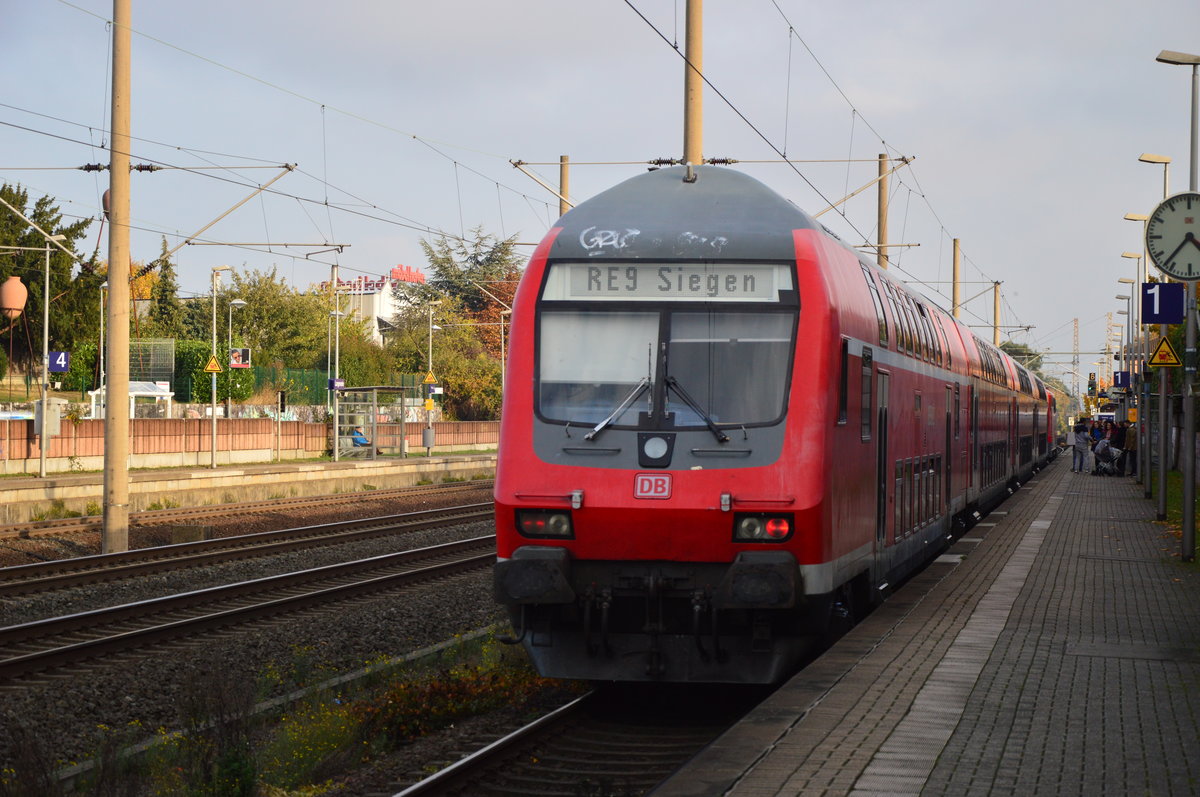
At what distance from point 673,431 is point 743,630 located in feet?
4.40

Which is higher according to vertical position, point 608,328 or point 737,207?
point 737,207

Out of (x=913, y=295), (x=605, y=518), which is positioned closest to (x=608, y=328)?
(x=605, y=518)

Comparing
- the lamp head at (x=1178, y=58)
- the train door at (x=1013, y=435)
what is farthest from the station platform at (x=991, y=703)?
the train door at (x=1013, y=435)

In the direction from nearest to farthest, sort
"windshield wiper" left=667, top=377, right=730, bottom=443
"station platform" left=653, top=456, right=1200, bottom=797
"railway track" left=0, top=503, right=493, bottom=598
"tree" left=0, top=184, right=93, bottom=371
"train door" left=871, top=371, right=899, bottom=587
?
"station platform" left=653, top=456, right=1200, bottom=797, "windshield wiper" left=667, top=377, right=730, bottom=443, "train door" left=871, top=371, right=899, bottom=587, "railway track" left=0, top=503, right=493, bottom=598, "tree" left=0, top=184, right=93, bottom=371

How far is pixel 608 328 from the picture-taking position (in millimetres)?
9406

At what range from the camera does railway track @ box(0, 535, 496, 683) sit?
11719 mm

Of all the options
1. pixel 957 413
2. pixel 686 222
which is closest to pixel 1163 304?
pixel 957 413

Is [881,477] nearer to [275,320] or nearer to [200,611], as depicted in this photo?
[200,611]

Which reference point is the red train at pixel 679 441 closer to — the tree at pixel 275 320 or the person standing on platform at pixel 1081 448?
the person standing on platform at pixel 1081 448

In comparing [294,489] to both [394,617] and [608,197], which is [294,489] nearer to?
[394,617]

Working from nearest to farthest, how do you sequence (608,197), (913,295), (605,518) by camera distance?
1. (605,518)
2. (608,197)
3. (913,295)

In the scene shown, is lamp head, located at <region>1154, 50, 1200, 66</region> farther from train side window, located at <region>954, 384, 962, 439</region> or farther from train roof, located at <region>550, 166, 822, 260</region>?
train roof, located at <region>550, 166, 822, 260</region>

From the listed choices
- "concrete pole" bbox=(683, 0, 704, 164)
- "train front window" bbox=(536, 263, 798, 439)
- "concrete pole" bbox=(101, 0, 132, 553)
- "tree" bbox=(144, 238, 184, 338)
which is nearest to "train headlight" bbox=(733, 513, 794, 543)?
"train front window" bbox=(536, 263, 798, 439)

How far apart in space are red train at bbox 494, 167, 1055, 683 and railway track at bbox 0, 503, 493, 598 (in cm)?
874
